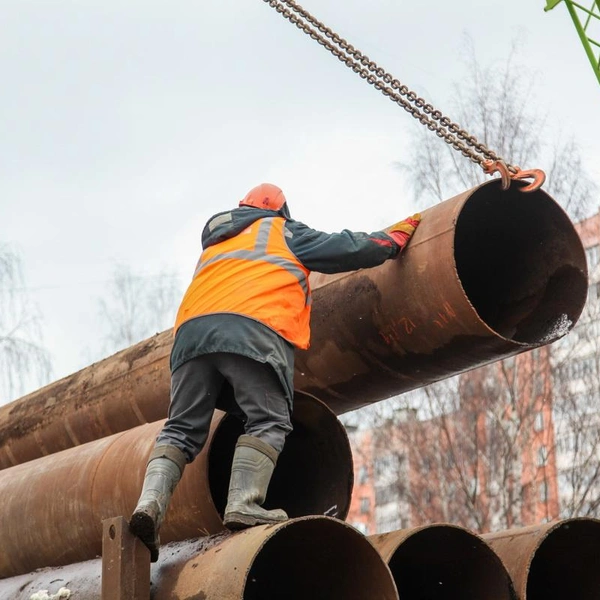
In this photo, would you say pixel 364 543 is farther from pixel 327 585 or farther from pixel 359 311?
pixel 359 311

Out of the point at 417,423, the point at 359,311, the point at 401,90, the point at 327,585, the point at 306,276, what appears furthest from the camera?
the point at 417,423

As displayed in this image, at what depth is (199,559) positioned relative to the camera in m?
3.66

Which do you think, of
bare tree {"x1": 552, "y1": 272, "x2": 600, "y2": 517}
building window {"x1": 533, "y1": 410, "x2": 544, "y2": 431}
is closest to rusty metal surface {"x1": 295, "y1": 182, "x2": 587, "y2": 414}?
bare tree {"x1": 552, "y1": 272, "x2": 600, "y2": 517}

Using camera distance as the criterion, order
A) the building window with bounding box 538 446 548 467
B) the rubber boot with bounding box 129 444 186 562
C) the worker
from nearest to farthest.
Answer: the rubber boot with bounding box 129 444 186 562 < the worker < the building window with bounding box 538 446 548 467

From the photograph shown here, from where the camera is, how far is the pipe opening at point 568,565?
14.0ft

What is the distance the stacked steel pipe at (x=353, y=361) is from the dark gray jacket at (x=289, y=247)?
21 centimetres

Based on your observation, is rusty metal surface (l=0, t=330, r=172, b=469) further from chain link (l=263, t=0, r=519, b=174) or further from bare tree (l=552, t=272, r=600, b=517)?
bare tree (l=552, t=272, r=600, b=517)

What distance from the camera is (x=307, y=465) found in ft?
15.5

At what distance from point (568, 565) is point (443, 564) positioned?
0.53 m

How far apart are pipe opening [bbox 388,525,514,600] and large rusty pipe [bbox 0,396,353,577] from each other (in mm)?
354

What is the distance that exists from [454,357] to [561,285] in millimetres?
610

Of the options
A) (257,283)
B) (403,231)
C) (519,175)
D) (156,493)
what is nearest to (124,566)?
(156,493)

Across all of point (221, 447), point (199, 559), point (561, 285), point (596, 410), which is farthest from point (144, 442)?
point (596, 410)

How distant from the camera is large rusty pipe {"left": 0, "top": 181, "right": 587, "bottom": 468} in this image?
434cm
